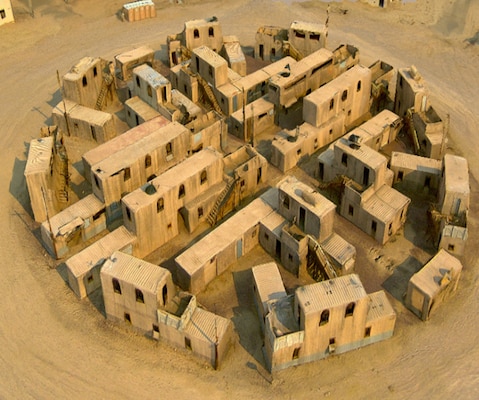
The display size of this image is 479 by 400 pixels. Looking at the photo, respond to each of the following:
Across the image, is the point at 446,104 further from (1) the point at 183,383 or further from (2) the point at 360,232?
(1) the point at 183,383

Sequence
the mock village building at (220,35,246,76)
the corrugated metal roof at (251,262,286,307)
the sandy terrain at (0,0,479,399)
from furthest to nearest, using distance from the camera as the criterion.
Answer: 1. the mock village building at (220,35,246,76)
2. the corrugated metal roof at (251,262,286,307)
3. the sandy terrain at (0,0,479,399)

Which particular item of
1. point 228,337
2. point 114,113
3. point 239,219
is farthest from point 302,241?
point 114,113

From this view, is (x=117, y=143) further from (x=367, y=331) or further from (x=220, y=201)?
(x=367, y=331)

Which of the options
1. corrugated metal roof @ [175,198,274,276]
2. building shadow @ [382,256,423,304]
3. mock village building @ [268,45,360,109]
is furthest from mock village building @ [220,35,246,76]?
building shadow @ [382,256,423,304]

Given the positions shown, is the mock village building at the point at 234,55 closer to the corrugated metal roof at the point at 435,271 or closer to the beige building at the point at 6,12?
the beige building at the point at 6,12

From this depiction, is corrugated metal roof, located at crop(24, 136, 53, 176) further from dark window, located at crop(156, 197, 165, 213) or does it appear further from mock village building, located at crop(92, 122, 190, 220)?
dark window, located at crop(156, 197, 165, 213)

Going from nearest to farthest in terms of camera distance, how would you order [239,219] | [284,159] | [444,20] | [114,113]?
[239,219], [284,159], [114,113], [444,20]
